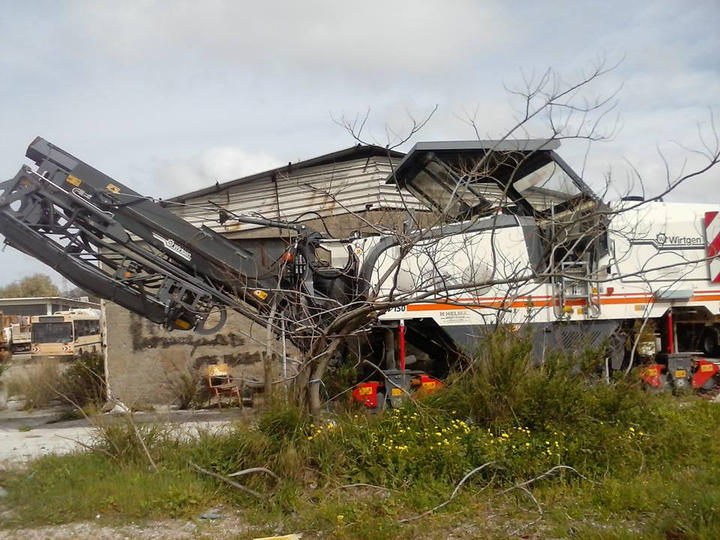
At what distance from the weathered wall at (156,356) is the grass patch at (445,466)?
18.9 ft

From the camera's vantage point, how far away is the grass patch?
17.3ft

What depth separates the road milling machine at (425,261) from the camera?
27.9ft

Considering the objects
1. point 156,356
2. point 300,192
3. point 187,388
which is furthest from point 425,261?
point 300,192

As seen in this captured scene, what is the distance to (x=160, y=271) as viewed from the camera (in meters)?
8.73

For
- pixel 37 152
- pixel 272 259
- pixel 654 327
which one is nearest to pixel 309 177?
pixel 272 259

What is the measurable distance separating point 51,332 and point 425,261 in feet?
72.5

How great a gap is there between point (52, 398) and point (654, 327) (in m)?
11.2

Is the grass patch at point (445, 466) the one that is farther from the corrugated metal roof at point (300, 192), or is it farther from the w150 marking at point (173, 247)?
the corrugated metal roof at point (300, 192)

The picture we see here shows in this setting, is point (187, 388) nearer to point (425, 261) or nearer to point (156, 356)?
point (156, 356)

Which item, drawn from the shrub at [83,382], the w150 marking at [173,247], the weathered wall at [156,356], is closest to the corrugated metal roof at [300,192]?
the weathered wall at [156,356]

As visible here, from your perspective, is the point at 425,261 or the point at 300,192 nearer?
the point at 425,261

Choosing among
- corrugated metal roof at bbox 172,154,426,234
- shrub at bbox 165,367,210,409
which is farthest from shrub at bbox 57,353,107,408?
corrugated metal roof at bbox 172,154,426,234

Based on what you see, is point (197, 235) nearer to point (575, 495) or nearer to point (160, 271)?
point (160, 271)

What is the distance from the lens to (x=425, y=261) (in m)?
8.72
